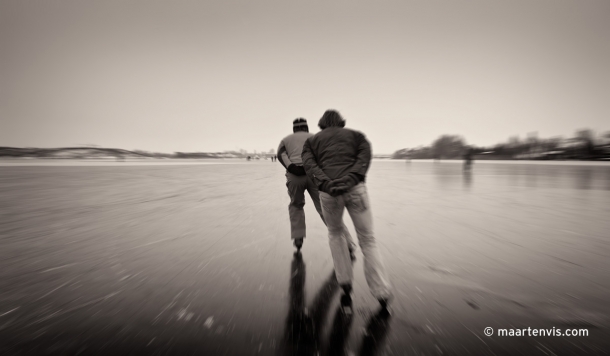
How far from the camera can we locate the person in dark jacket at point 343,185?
271 centimetres

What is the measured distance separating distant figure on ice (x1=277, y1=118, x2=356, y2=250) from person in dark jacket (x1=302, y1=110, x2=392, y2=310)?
1113mm

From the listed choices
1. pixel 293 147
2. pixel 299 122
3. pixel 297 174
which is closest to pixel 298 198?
pixel 297 174

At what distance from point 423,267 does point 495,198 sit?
7419 mm

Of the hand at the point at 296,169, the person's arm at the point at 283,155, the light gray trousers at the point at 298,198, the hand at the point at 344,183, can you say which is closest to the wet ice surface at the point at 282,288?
the light gray trousers at the point at 298,198

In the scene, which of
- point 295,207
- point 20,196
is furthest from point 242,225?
point 20,196

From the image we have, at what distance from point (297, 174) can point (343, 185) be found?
1544 mm

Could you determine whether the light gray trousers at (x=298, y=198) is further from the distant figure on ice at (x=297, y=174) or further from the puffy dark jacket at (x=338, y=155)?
the puffy dark jacket at (x=338, y=155)

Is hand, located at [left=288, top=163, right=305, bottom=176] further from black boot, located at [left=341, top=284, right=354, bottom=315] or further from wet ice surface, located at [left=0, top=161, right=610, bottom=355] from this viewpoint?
black boot, located at [left=341, top=284, right=354, bottom=315]

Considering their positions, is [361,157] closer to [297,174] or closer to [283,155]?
[297,174]

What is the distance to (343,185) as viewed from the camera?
2.70 metres

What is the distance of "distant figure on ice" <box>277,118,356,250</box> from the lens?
13.3ft

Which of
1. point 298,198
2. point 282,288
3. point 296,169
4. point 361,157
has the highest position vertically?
point 361,157

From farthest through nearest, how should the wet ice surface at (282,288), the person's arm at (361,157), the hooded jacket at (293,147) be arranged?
the hooded jacket at (293,147) < the person's arm at (361,157) < the wet ice surface at (282,288)

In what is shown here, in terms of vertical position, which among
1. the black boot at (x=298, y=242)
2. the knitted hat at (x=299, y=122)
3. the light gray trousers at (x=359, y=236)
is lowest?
the black boot at (x=298, y=242)
